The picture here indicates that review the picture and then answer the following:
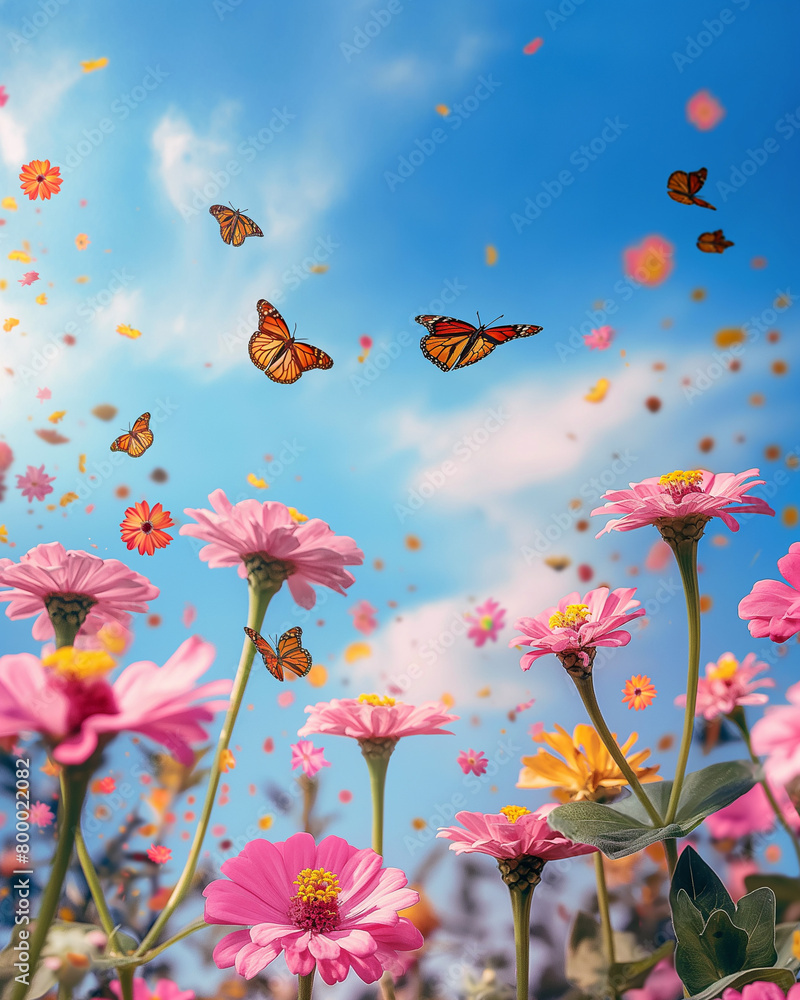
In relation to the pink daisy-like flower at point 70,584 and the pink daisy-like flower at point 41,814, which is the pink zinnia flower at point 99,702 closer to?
the pink daisy-like flower at point 70,584

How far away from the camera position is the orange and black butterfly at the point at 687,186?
1.11 m

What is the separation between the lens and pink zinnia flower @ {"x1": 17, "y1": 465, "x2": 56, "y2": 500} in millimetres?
929

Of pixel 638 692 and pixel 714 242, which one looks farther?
pixel 714 242

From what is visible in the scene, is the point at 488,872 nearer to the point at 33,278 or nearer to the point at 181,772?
the point at 181,772

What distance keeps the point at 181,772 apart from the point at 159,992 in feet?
0.80

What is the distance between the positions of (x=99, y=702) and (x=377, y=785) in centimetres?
45

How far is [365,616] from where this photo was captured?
1.05 m

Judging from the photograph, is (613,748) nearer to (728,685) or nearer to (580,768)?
(580,768)

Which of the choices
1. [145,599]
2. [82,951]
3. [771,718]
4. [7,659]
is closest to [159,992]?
[82,951]

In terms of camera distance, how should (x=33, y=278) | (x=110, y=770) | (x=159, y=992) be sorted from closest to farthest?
(x=159, y=992), (x=110, y=770), (x=33, y=278)

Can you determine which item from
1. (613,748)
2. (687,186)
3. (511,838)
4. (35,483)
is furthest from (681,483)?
(35,483)

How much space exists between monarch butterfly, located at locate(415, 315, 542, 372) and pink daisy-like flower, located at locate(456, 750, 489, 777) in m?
0.55

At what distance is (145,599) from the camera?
635 mm

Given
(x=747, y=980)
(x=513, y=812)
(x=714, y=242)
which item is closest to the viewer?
(x=747, y=980)
